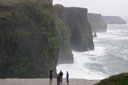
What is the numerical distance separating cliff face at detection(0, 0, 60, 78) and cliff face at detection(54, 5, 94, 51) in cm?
2819

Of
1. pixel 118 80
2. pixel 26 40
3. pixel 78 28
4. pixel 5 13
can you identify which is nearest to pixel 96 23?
pixel 78 28

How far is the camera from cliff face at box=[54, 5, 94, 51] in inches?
2687

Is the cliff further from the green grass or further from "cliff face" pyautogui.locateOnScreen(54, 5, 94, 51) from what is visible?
"cliff face" pyautogui.locateOnScreen(54, 5, 94, 51)

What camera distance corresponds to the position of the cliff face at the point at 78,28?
68250 mm

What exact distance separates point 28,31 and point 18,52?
3997 millimetres

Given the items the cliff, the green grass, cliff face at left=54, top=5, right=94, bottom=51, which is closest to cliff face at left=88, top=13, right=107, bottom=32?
cliff face at left=54, top=5, right=94, bottom=51

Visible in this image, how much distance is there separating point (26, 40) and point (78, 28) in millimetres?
34328

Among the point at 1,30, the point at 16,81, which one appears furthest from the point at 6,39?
the point at 16,81

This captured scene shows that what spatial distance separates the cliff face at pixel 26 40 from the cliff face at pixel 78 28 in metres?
28.2

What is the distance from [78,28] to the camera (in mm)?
68188

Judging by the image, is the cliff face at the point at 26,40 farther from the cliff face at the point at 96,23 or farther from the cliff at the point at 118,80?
the cliff face at the point at 96,23

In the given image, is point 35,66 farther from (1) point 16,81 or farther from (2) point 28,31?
(1) point 16,81

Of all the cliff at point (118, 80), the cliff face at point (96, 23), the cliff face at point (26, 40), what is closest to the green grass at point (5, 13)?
the cliff face at point (26, 40)

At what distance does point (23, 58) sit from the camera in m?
35.2
